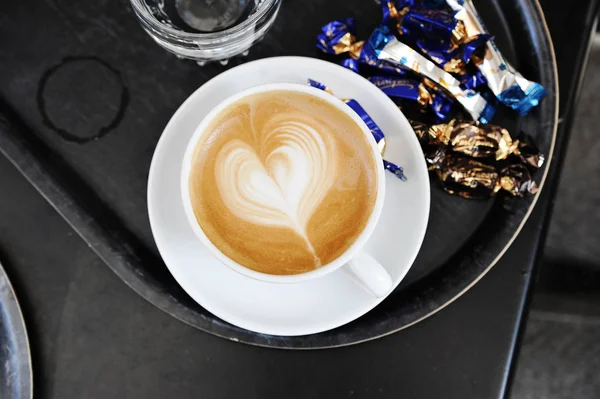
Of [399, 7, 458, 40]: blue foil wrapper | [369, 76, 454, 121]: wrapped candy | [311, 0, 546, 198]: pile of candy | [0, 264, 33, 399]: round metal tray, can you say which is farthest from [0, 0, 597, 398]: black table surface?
[399, 7, 458, 40]: blue foil wrapper

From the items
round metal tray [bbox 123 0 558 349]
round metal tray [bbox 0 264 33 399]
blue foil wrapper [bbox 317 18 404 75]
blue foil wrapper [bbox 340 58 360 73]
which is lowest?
round metal tray [bbox 0 264 33 399]

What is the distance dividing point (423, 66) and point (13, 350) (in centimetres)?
77

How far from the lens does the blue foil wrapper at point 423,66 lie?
0.83m

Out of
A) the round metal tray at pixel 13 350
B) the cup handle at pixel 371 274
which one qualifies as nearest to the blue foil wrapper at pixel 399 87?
the cup handle at pixel 371 274

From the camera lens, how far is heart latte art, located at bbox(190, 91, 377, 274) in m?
0.70

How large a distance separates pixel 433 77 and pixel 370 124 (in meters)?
0.15

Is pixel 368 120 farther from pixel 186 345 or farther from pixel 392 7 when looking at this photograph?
pixel 186 345

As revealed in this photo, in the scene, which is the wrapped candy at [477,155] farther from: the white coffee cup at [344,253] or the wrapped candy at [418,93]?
the white coffee cup at [344,253]

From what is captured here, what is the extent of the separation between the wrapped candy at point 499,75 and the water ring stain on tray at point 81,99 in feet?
1.82

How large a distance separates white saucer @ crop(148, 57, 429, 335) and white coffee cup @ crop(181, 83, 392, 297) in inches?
2.9

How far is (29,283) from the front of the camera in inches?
32.8

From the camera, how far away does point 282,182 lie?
72 cm

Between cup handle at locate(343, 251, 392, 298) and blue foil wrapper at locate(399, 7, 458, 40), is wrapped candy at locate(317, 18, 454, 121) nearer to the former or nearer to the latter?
blue foil wrapper at locate(399, 7, 458, 40)

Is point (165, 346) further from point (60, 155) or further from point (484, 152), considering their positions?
point (484, 152)
